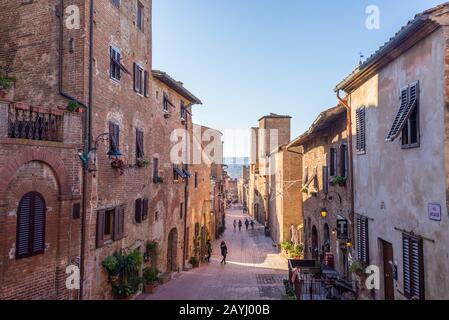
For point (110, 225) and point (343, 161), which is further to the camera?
point (343, 161)

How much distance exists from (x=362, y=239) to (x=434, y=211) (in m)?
4.61

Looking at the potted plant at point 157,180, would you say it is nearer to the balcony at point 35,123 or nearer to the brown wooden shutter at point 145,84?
the brown wooden shutter at point 145,84

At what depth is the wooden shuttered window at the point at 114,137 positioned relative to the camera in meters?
12.7

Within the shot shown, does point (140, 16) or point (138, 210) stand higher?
point (140, 16)

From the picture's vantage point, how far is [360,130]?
11992mm

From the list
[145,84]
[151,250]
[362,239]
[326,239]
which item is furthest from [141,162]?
[326,239]

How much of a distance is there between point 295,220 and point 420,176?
22582 millimetres

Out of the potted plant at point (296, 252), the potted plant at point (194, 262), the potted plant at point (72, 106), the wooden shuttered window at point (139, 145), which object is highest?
the potted plant at point (72, 106)

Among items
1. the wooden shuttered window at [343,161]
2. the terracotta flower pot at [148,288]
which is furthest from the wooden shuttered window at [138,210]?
the wooden shuttered window at [343,161]

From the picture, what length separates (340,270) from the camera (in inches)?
563

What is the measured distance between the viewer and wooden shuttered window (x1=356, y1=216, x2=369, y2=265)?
37.3 ft

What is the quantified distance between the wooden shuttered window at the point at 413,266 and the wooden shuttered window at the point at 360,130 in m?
3.76

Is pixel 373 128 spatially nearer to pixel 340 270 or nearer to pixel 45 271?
pixel 340 270

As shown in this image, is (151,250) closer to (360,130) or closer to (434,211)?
(360,130)
